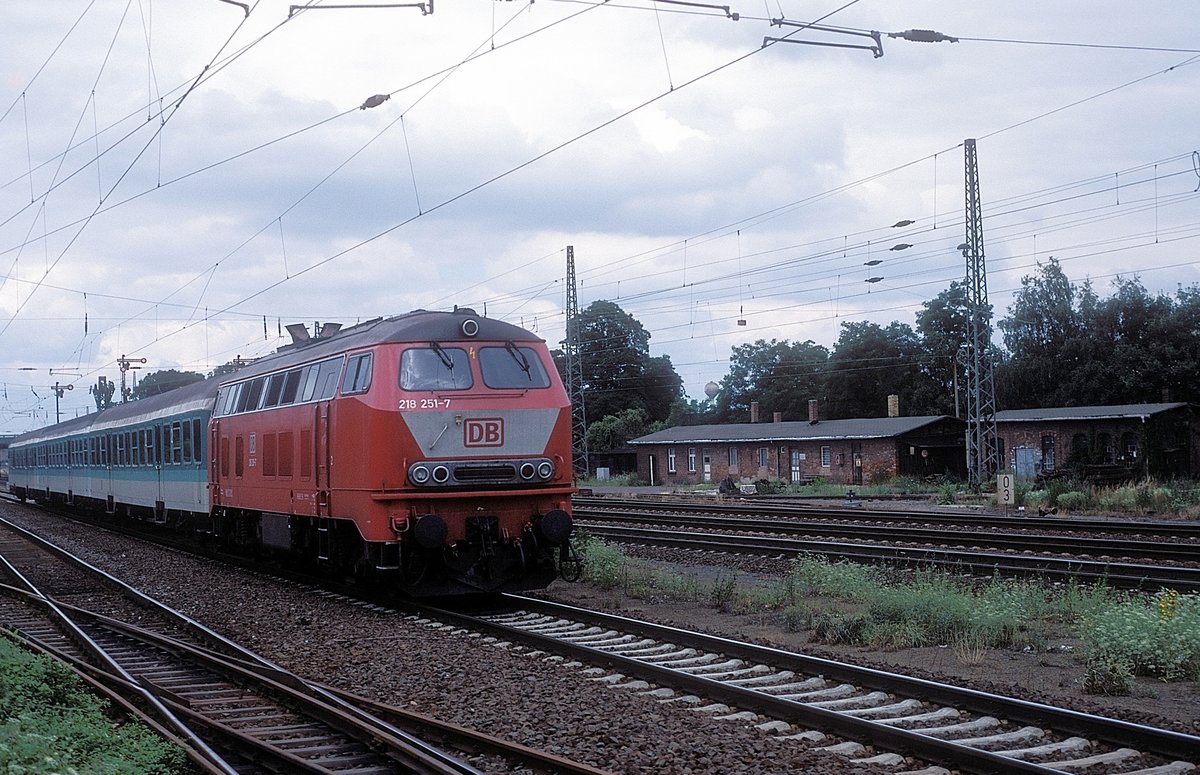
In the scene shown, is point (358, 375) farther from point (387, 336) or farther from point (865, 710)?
point (865, 710)

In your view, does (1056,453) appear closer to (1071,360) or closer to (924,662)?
(1071,360)

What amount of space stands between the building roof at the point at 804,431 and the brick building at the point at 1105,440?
3.67m

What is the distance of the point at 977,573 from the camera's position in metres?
15.8

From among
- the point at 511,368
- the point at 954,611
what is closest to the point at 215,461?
the point at 511,368

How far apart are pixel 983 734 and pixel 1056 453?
43094 millimetres

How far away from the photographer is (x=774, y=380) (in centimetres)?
8456

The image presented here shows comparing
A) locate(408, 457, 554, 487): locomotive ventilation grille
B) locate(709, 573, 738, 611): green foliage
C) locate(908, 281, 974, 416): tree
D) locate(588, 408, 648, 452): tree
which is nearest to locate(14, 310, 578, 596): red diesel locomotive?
locate(408, 457, 554, 487): locomotive ventilation grille

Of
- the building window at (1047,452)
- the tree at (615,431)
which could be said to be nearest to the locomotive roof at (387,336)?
the building window at (1047,452)

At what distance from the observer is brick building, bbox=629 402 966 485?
4944 centimetres

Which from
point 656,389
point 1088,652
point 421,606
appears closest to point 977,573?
point 1088,652

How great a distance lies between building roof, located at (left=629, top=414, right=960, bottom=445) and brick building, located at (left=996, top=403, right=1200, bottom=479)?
367cm

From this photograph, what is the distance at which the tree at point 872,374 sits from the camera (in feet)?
256

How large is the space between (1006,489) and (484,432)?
20768 mm

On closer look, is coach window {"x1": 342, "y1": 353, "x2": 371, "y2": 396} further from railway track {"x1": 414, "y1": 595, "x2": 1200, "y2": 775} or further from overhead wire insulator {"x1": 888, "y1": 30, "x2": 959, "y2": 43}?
overhead wire insulator {"x1": 888, "y1": 30, "x2": 959, "y2": 43}
